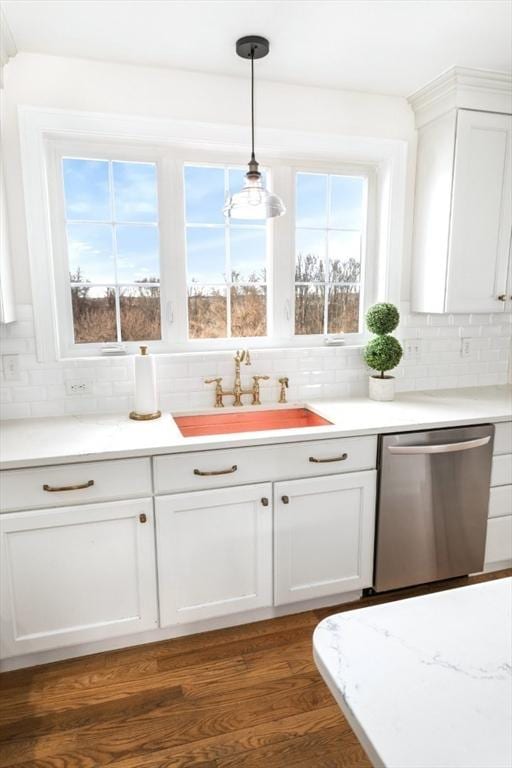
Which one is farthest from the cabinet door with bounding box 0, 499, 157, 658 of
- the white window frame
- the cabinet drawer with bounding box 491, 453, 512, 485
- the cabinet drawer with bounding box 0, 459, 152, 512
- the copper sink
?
the cabinet drawer with bounding box 491, 453, 512, 485

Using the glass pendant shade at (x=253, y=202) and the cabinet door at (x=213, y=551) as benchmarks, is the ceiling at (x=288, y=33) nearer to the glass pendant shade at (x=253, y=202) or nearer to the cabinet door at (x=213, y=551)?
the glass pendant shade at (x=253, y=202)

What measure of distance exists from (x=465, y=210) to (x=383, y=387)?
99 centimetres

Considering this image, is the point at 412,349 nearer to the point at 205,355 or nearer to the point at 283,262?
the point at 283,262

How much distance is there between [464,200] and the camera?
99.4 inches

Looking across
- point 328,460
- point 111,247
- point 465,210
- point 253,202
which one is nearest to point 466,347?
point 465,210

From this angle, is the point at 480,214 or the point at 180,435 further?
the point at 480,214

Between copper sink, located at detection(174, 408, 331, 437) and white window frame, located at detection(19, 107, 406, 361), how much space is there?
38cm

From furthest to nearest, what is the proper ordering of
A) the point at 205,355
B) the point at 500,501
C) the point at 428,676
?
the point at 205,355 < the point at 500,501 < the point at 428,676

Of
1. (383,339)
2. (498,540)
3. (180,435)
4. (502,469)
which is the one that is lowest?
(498,540)

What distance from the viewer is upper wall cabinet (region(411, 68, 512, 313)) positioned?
97.3 inches

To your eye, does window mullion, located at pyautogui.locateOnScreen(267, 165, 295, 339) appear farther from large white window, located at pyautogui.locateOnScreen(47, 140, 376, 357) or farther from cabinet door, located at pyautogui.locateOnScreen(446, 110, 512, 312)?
cabinet door, located at pyautogui.locateOnScreen(446, 110, 512, 312)

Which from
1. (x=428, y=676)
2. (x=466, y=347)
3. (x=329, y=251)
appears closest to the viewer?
(x=428, y=676)

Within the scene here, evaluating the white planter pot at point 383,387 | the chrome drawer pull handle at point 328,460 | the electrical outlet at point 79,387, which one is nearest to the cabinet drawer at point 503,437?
the white planter pot at point 383,387

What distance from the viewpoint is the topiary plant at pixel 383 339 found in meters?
2.59
